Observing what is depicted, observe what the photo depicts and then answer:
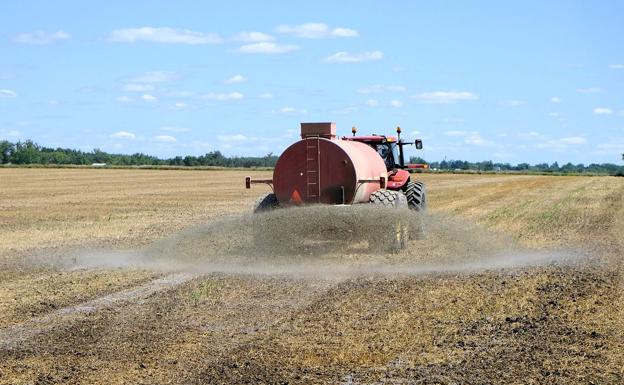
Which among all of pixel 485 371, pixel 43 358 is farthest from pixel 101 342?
pixel 485 371

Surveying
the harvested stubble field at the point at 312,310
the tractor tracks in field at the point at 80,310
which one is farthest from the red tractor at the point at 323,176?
the tractor tracks in field at the point at 80,310

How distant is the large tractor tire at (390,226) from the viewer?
15156 millimetres

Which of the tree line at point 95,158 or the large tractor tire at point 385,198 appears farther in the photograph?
the tree line at point 95,158

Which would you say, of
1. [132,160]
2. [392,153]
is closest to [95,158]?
[132,160]

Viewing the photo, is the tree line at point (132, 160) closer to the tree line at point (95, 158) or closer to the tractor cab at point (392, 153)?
the tree line at point (95, 158)

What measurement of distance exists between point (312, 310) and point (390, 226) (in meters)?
5.53

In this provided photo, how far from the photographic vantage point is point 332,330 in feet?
28.8

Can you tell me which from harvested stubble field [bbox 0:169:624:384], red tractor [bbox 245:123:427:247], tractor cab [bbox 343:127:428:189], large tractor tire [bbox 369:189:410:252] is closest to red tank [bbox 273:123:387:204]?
red tractor [bbox 245:123:427:247]

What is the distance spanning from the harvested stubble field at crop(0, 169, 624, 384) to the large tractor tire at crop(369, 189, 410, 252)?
0.23m

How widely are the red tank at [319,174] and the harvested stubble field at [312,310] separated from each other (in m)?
0.83

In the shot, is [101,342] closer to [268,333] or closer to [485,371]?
[268,333]

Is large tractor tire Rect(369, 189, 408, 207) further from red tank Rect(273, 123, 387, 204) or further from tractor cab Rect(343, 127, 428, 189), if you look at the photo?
tractor cab Rect(343, 127, 428, 189)

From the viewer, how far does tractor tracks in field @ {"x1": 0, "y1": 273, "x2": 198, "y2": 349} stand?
8.72 m

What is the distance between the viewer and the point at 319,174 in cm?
1526
